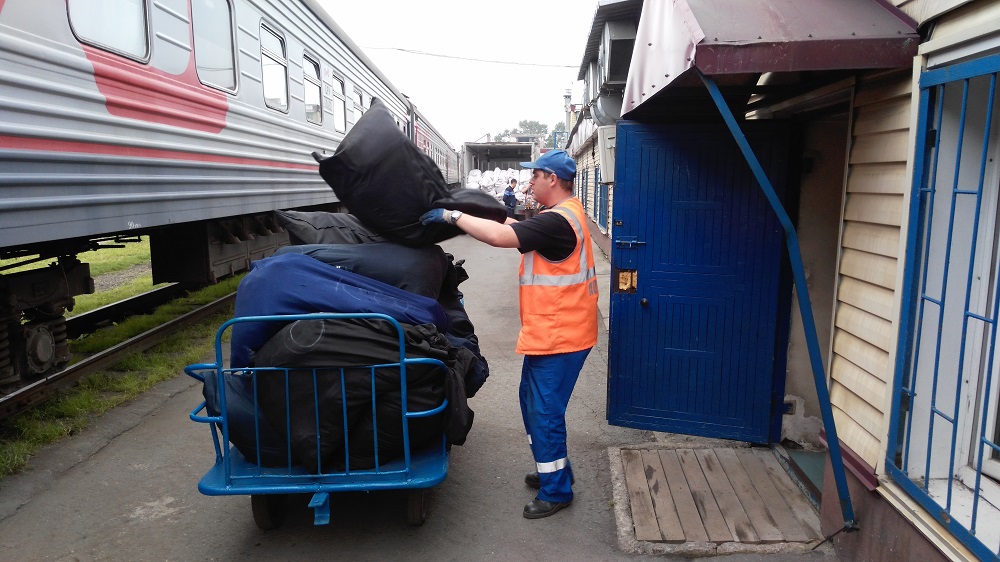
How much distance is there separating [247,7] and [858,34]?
564 centimetres

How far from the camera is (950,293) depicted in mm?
2520

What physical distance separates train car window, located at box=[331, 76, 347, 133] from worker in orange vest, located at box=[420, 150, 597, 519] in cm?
729

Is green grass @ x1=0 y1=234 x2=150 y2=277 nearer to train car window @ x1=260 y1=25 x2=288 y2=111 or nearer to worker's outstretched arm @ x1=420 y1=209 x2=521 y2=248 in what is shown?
train car window @ x1=260 y1=25 x2=288 y2=111

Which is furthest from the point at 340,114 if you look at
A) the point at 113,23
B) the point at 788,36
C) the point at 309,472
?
the point at 788,36

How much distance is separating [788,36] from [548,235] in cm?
131

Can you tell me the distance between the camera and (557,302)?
3.40 metres

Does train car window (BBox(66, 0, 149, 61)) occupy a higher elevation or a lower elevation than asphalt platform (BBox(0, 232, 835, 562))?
higher

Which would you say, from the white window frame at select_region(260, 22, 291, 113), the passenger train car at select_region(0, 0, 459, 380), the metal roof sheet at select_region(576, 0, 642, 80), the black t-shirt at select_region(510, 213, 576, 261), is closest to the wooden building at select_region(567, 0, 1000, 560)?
the black t-shirt at select_region(510, 213, 576, 261)

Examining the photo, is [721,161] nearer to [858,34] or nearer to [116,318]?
[858,34]

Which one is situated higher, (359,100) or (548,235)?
(359,100)

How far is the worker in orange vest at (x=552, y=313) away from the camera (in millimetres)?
3348

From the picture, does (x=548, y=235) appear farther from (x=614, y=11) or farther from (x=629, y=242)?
(x=614, y=11)

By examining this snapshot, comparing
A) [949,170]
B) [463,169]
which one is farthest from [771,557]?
[463,169]

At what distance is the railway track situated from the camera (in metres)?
4.44
